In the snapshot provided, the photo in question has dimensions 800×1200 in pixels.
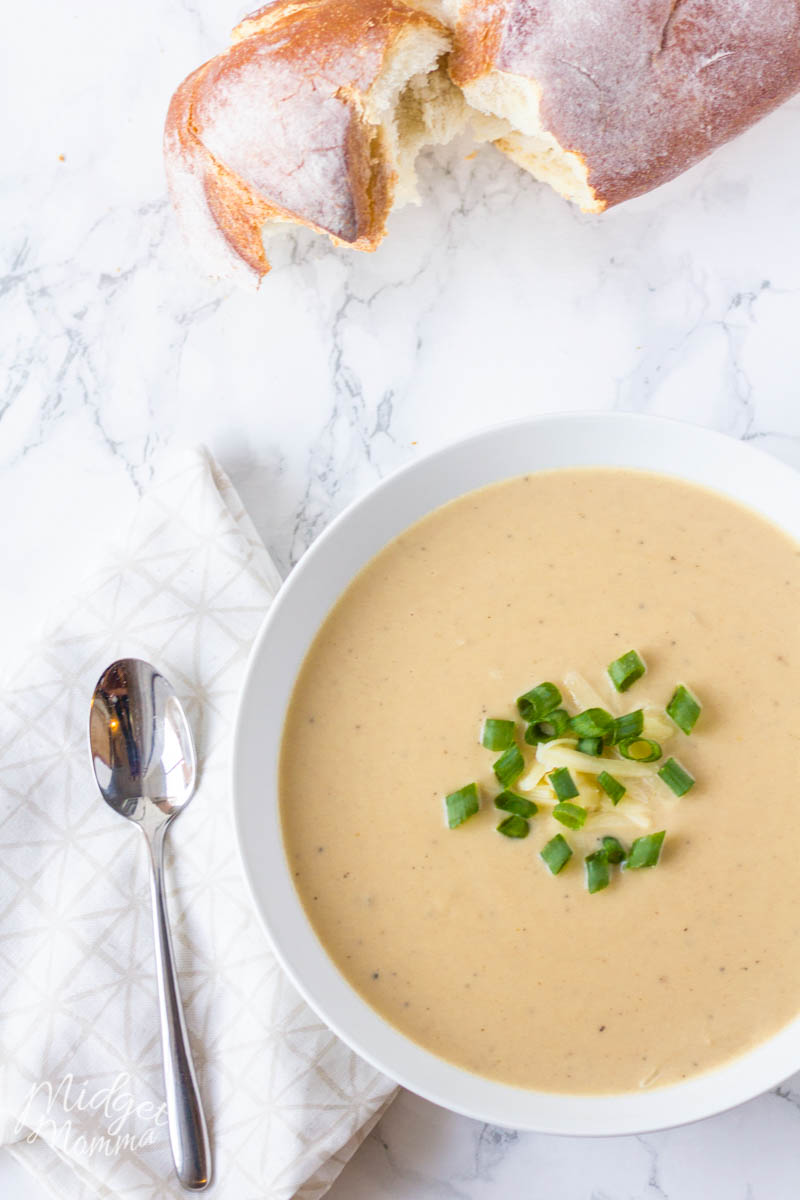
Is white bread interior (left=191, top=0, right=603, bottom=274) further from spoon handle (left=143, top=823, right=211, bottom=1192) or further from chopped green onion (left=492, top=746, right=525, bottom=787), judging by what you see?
spoon handle (left=143, top=823, right=211, bottom=1192)

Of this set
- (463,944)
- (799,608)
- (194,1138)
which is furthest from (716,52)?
(194,1138)

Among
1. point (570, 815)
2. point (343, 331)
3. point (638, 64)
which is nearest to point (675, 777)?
point (570, 815)

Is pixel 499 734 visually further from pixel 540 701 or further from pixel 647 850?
pixel 647 850

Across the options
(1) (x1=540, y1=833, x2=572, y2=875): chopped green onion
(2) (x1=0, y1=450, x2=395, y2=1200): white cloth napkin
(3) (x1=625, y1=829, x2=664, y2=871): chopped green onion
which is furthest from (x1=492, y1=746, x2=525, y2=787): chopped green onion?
(2) (x1=0, y1=450, x2=395, y2=1200): white cloth napkin

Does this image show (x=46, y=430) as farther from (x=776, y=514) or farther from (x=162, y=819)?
(x=776, y=514)

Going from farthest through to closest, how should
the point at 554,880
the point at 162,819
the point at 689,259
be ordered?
the point at 689,259, the point at 162,819, the point at 554,880

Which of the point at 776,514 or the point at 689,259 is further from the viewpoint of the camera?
the point at 689,259

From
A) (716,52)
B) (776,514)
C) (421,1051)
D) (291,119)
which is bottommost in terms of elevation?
(421,1051)
